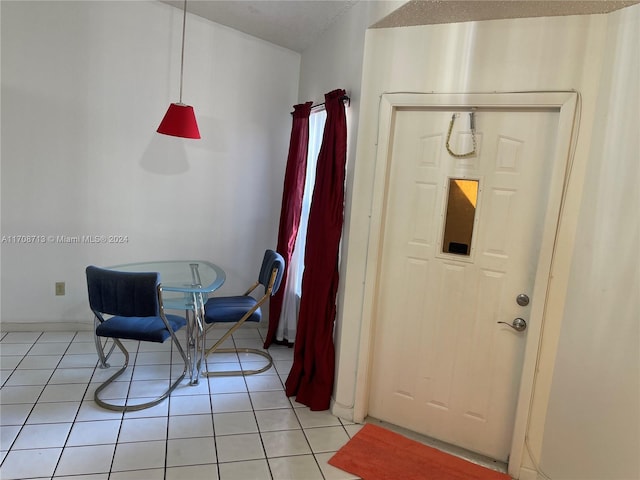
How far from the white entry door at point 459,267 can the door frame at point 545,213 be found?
53 mm

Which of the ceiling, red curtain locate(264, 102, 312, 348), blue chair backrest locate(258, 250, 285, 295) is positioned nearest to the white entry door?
the ceiling

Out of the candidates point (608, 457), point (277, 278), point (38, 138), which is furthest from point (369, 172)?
point (38, 138)

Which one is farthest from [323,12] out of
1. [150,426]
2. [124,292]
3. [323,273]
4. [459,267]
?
[150,426]

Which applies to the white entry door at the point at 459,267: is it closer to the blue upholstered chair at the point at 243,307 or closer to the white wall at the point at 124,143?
the blue upholstered chair at the point at 243,307

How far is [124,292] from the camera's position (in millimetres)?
2500

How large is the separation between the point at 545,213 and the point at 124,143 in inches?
118

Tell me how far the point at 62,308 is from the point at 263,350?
5.37 feet

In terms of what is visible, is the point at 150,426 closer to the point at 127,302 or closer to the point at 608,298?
the point at 127,302

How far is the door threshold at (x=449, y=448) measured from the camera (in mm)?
2297

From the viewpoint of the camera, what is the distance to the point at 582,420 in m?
1.98

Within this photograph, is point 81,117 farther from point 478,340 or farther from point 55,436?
point 478,340

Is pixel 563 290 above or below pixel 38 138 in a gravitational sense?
below

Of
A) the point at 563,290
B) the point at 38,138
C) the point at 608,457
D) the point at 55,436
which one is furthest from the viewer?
the point at 38,138

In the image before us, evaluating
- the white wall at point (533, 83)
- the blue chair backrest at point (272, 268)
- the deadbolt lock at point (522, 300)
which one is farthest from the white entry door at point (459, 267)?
the blue chair backrest at point (272, 268)
